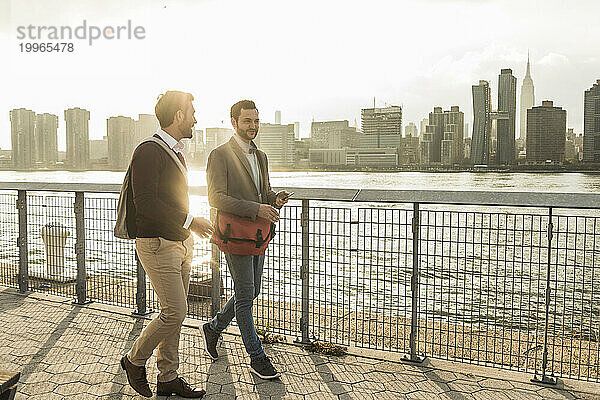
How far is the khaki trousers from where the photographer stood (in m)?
3.54

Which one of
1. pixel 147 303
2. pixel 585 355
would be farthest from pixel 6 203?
pixel 585 355

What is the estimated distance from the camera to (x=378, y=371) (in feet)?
14.3

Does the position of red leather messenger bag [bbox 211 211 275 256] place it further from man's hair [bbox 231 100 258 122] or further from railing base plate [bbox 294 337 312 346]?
railing base plate [bbox 294 337 312 346]

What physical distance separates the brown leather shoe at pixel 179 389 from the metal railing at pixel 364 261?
1434 mm

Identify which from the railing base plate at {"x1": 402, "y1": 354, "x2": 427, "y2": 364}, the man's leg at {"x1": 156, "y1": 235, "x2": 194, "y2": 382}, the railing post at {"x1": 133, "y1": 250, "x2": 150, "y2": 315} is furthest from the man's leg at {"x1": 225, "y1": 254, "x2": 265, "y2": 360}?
the railing post at {"x1": 133, "y1": 250, "x2": 150, "y2": 315}

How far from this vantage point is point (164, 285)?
3.56m

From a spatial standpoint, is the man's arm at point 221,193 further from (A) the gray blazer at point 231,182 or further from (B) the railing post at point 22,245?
(B) the railing post at point 22,245

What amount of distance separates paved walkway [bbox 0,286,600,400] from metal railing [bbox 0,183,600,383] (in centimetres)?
31

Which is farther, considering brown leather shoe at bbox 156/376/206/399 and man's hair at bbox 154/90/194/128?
brown leather shoe at bbox 156/376/206/399

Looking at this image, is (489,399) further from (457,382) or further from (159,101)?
(159,101)

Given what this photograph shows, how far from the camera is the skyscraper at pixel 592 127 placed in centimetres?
7731

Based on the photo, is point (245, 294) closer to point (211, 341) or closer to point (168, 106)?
point (211, 341)

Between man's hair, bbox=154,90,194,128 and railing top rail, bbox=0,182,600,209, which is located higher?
man's hair, bbox=154,90,194,128

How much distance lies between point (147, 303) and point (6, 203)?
91.7 inches
